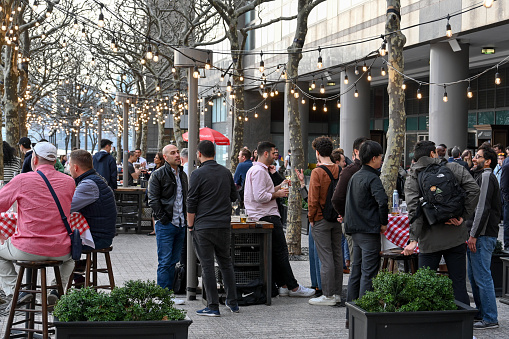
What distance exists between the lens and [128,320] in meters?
5.18

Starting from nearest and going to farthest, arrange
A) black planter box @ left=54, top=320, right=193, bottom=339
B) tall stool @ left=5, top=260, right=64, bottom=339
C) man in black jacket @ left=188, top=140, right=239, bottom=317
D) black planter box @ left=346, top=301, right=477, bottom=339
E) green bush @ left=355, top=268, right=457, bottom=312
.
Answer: black planter box @ left=54, top=320, right=193, bottom=339, black planter box @ left=346, top=301, right=477, bottom=339, green bush @ left=355, top=268, right=457, bottom=312, tall stool @ left=5, top=260, right=64, bottom=339, man in black jacket @ left=188, top=140, right=239, bottom=317

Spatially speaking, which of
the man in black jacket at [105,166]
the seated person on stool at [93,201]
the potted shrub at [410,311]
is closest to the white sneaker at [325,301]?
the seated person on stool at [93,201]

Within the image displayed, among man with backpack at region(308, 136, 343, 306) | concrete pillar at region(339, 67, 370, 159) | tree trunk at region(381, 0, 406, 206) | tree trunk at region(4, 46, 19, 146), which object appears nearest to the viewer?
man with backpack at region(308, 136, 343, 306)

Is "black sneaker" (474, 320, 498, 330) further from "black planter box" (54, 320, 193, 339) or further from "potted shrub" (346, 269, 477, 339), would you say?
"black planter box" (54, 320, 193, 339)

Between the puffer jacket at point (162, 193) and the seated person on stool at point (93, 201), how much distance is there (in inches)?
44.4

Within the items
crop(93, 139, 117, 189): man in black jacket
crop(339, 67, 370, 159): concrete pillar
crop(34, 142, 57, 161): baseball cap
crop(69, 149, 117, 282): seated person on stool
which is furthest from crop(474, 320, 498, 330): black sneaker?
crop(339, 67, 370, 159): concrete pillar

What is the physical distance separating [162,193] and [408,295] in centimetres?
452

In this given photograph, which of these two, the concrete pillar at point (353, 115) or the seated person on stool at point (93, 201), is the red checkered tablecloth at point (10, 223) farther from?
the concrete pillar at point (353, 115)

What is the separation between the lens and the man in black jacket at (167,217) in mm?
9242

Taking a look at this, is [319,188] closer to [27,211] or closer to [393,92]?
[393,92]

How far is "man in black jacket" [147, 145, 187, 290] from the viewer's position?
9242mm

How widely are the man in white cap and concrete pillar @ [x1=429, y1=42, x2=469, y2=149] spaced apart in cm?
2069

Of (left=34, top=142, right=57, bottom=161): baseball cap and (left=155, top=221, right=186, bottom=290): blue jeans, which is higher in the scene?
(left=34, top=142, right=57, bottom=161): baseball cap

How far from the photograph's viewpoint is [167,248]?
925cm
